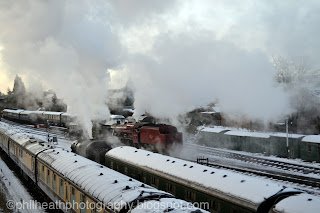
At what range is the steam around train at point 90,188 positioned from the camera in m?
6.39

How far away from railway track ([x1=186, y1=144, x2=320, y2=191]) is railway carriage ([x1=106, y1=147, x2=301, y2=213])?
20.7 feet

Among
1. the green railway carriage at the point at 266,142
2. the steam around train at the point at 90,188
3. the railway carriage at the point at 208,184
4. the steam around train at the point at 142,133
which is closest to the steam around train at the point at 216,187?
the railway carriage at the point at 208,184

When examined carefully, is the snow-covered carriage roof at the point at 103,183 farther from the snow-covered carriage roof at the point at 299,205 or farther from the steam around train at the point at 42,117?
the steam around train at the point at 42,117

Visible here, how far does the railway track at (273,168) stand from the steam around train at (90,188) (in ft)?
33.6

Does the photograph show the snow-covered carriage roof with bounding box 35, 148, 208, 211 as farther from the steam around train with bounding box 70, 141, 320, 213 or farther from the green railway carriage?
the green railway carriage

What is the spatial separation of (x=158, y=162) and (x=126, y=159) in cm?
263

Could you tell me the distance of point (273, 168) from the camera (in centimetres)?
1978

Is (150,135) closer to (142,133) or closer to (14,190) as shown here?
(142,133)

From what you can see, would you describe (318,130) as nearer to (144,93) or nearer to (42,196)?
(144,93)

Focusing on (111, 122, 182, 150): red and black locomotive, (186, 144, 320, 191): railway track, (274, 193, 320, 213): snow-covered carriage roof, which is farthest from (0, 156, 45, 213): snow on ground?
(186, 144, 320, 191): railway track

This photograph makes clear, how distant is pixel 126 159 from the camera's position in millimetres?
14703

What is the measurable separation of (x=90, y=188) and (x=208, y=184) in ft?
14.0

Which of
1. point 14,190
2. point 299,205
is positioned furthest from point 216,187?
point 14,190

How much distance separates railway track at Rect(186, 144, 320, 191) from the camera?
16620 mm
